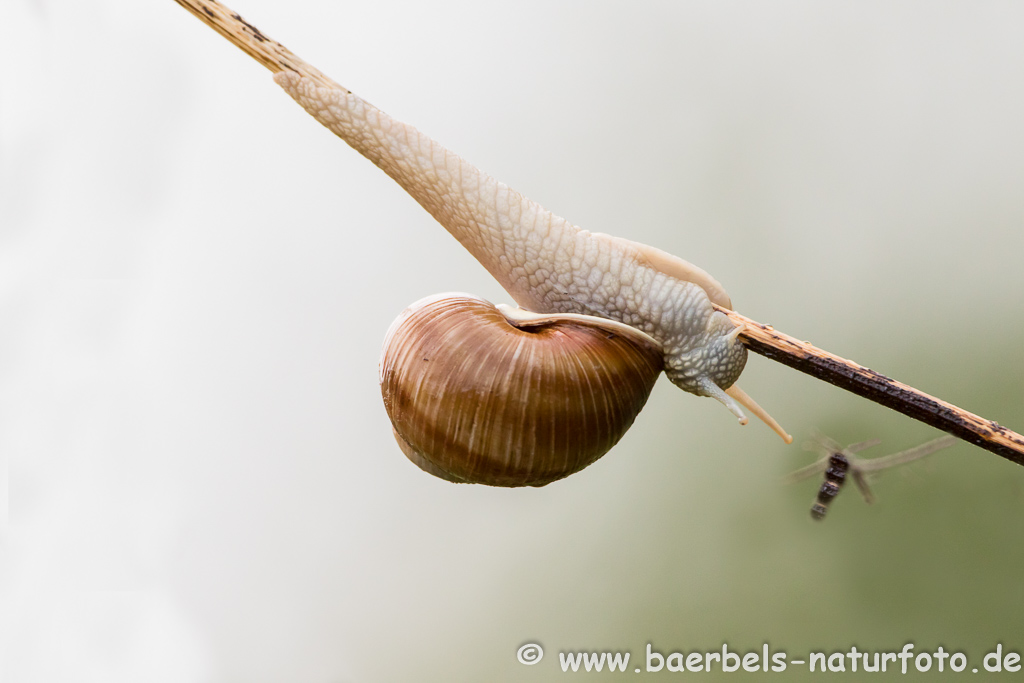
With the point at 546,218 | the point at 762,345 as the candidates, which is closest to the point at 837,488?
Answer: the point at 762,345

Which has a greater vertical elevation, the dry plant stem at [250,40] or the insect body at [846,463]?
the dry plant stem at [250,40]

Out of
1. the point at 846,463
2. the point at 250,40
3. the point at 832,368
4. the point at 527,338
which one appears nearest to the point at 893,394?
the point at 832,368

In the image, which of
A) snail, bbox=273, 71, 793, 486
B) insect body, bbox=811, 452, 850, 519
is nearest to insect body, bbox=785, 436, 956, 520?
insect body, bbox=811, 452, 850, 519

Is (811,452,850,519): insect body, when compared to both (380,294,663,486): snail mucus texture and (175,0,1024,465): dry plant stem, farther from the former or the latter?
(380,294,663,486): snail mucus texture

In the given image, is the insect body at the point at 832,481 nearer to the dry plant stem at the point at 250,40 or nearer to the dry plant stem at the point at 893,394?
the dry plant stem at the point at 893,394

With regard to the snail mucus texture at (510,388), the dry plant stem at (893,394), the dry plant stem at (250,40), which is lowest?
the snail mucus texture at (510,388)

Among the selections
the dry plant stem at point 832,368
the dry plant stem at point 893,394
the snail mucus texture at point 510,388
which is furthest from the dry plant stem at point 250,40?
the dry plant stem at point 893,394
